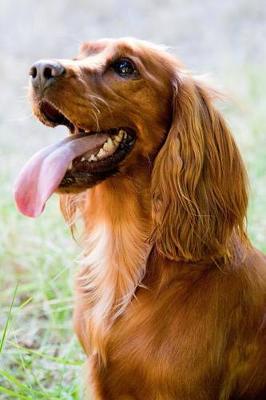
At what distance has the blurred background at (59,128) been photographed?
3.62 meters

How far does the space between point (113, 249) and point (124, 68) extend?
0.69 metres

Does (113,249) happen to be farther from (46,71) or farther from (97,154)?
(46,71)

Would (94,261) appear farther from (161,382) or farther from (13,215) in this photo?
(13,215)

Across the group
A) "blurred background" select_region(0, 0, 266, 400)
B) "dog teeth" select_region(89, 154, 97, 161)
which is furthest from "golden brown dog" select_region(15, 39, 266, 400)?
"blurred background" select_region(0, 0, 266, 400)

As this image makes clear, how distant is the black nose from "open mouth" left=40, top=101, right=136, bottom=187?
0.29 feet

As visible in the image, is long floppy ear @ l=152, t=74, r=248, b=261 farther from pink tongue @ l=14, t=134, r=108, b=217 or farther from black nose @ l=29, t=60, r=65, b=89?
black nose @ l=29, t=60, r=65, b=89

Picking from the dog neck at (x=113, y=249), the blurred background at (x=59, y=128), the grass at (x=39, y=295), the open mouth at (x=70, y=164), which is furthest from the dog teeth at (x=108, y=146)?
the grass at (x=39, y=295)

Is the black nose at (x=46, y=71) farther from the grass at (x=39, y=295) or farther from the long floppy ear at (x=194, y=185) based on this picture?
the grass at (x=39, y=295)

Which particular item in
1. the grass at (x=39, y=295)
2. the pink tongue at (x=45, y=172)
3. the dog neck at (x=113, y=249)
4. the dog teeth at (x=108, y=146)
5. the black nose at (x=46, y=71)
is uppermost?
the black nose at (x=46, y=71)

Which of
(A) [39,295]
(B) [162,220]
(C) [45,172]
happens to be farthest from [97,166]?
(A) [39,295]

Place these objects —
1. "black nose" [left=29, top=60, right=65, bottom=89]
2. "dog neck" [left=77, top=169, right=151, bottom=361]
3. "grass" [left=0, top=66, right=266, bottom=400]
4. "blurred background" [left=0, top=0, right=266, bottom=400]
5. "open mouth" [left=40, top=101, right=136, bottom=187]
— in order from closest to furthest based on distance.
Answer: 1. "black nose" [left=29, top=60, right=65, bottom=89]
2. "open mouth" [left=40, top=101, right=136, bottom=187]
3. "dog neck" [left=77, top=169, right=151, bottom=361]
4. "grass" [left=0, top=66, right=266, bottom=400]
5. "blurred background" [left=0, top=0, right=266, bottom=400]

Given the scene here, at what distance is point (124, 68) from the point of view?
287 centimetres

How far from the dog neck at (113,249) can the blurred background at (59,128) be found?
0.34 meters

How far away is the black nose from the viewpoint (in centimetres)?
267
